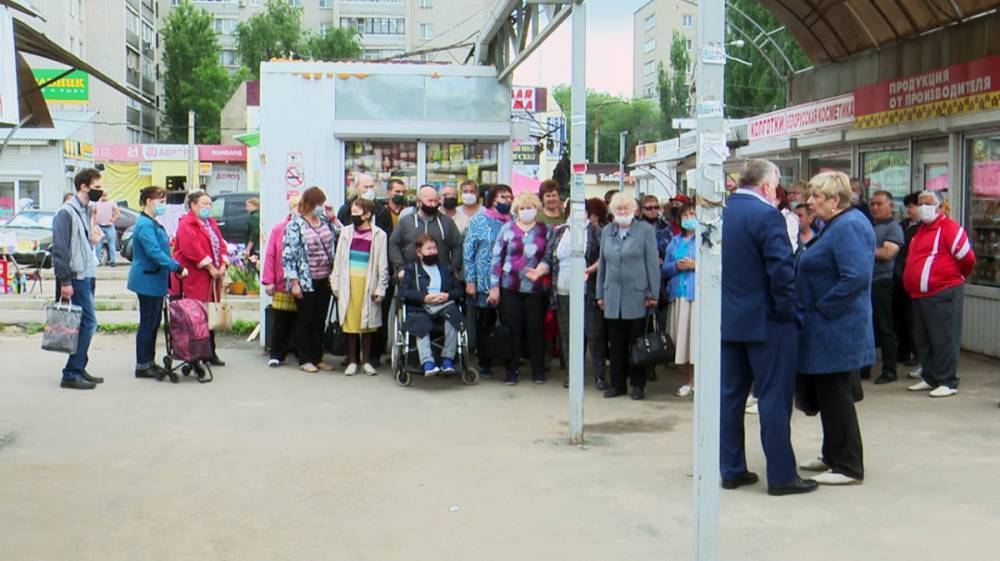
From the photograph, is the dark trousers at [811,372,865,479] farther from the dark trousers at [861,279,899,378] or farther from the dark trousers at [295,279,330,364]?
the dark trousers at [295,279,330,364]

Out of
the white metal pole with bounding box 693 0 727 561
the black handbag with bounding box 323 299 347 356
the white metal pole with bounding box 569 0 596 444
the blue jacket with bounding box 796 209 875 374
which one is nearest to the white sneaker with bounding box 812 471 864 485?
the blue jacket with bounding box 796 209 875 374

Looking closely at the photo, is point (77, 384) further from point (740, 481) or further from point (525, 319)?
point (740, 481)

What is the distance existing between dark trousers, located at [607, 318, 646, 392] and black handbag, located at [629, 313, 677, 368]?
0.13m

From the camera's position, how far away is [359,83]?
12852 mm

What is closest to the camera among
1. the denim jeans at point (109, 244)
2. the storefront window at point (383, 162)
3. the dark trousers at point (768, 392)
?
the dark trousers at point (768, 392)

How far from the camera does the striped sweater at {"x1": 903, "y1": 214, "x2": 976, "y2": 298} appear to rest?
9.95 m

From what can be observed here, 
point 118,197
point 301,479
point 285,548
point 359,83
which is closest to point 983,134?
point 359,83

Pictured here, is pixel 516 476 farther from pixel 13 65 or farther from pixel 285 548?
pixel 13 65

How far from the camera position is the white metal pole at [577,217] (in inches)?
309

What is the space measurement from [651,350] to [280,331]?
13.6 feet

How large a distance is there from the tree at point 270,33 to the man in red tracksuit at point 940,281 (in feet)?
255

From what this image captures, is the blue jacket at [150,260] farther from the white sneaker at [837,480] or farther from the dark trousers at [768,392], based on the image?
the white sneaker at [837,480]

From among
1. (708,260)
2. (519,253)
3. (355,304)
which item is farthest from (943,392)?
(708,260)

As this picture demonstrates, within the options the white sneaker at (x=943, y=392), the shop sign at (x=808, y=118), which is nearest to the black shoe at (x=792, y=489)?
the white sneaker at (x=943, y=392)
